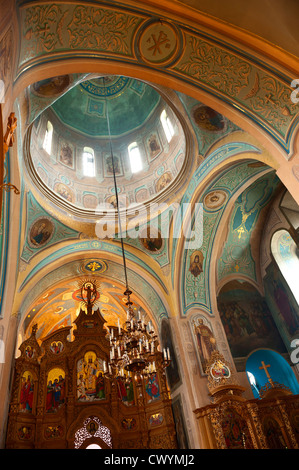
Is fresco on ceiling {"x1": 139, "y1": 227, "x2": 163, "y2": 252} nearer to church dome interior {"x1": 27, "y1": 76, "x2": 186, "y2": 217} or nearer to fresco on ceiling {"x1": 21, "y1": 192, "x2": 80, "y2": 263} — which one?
church dome interior {"x1": 27, "y1": 76, "x2": 186, "y2": 217}

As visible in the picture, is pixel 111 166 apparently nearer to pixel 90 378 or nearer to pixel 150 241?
pixel 150 241

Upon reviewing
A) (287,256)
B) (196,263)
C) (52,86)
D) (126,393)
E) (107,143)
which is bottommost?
(126,393)

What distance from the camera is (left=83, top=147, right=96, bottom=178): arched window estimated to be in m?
13.9

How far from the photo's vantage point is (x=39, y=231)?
11.4 m

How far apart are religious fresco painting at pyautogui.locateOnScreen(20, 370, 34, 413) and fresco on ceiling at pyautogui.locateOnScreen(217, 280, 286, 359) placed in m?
7.63

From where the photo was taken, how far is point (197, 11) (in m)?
5.38

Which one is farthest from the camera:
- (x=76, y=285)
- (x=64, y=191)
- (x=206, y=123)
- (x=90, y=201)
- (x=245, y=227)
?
(x=76, y=285)

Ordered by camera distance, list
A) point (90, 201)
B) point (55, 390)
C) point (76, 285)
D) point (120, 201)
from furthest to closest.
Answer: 1. point (76, 285)
2. point (120, 201)
3. point (90, 201)
4. point (55, 390)

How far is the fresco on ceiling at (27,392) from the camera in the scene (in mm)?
11001

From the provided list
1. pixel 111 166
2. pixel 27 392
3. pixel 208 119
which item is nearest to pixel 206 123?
pixel 208 119

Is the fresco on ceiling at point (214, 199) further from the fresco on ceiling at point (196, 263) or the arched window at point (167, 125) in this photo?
the arched window at point (167, 125)

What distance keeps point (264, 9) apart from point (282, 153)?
2.42 m
